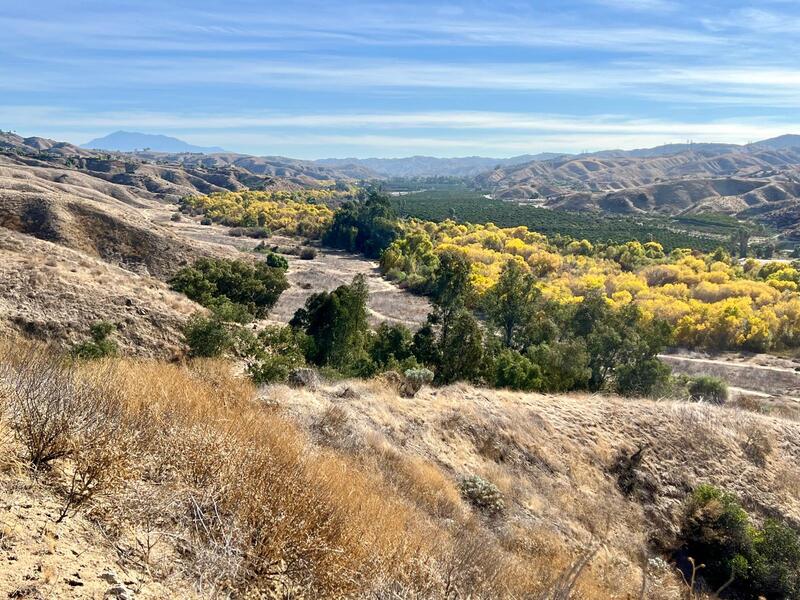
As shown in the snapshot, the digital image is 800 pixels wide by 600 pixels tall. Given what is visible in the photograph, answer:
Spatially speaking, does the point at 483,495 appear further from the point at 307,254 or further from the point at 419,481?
the point at 307,254

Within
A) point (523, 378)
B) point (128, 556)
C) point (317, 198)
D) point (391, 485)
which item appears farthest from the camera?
point (317, 198)

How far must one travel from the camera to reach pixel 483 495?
987cm

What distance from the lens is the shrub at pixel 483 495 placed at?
9.66m

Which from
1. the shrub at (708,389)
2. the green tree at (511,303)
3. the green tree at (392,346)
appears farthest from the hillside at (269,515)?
the green tree at (511,303)

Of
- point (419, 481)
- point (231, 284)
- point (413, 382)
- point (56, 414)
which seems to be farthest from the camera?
point (231, 284)

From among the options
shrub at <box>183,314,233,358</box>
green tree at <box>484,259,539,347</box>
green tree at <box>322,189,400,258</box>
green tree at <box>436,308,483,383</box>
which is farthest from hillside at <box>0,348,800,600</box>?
green tree at <box>322,189,400,258</box>

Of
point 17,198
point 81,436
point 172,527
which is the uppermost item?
point 17,198

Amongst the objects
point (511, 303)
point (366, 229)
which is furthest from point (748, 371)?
point (366, 229)

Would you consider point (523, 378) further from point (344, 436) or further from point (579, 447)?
point (344, 436)

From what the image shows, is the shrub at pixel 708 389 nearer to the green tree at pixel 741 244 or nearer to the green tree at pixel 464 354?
the green tree at pixel 464 354

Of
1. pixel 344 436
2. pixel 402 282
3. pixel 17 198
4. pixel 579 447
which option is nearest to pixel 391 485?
pixel 344 436

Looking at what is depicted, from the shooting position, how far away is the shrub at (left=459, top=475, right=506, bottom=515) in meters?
Answer: 9.66

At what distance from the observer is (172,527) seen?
371 cm

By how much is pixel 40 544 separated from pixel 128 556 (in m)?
0.50
